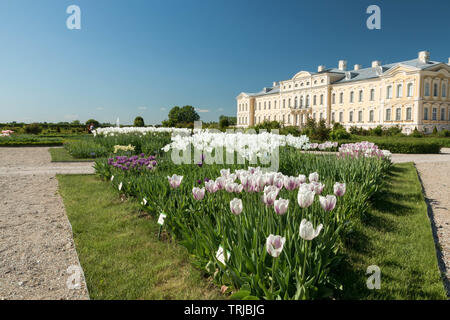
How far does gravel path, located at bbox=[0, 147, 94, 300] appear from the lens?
2.73 m

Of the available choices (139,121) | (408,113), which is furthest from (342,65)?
(139,121)

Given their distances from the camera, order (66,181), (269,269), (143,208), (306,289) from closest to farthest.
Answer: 1. (306,289)
2. (269,269)
3. (143,208)
4. (66,181)

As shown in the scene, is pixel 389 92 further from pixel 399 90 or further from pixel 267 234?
pixel 267 234

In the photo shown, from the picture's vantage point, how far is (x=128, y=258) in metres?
3.23

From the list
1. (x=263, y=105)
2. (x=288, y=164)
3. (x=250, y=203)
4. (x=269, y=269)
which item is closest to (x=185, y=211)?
(x=250, y=203)

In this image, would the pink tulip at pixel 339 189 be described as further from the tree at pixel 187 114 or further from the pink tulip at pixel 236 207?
the tree at pixel 187 114

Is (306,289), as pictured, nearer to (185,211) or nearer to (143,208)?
(185,211)

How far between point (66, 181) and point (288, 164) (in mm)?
5220

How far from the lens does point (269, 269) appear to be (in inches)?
87.7

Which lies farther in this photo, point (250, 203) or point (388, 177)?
→ point (388, 177)

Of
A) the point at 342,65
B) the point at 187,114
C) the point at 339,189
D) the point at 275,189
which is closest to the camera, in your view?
the point at 275,189

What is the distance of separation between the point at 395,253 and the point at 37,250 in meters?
3.95

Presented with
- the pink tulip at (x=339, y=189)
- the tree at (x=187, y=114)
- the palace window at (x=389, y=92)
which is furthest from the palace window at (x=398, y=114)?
the tree at (x=187, y=114)

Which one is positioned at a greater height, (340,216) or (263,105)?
(263,105)
